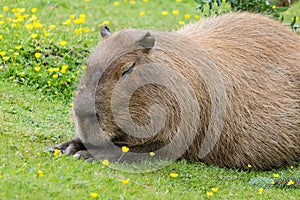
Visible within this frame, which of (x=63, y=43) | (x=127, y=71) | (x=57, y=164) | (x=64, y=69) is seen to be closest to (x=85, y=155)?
(x=57, y=164)

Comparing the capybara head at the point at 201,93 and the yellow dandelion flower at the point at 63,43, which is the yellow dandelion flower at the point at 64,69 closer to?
the yellow dandelion flower at the point at 63,43

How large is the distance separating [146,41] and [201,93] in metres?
0.69

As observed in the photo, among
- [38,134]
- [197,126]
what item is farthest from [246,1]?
[38,134]

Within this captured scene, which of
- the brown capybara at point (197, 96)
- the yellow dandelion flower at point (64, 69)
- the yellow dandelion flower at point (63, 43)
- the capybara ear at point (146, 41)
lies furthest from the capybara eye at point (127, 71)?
the yellow dandelion flower at point (63, 43)

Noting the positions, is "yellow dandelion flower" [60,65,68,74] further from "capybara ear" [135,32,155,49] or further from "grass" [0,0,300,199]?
"capybara ear" [135,32,155,49]

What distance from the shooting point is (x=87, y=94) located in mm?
5066

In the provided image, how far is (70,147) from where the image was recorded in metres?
5.37

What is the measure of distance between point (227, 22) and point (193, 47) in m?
0.80

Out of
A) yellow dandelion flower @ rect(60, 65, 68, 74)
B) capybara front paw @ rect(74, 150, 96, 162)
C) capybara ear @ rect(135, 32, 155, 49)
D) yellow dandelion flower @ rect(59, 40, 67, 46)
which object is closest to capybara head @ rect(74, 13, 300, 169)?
capybara ear @ rect(135, 32, 155, 49)

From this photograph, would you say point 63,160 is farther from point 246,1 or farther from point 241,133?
point 246,1

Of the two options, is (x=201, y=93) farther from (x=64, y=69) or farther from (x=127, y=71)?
(x=64, y=69)

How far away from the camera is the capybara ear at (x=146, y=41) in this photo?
530cm

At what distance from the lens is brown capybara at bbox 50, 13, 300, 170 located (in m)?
5.18

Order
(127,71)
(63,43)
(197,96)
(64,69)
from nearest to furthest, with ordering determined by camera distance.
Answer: (127,71)
(197,96)
(64,69)
(63,43)
